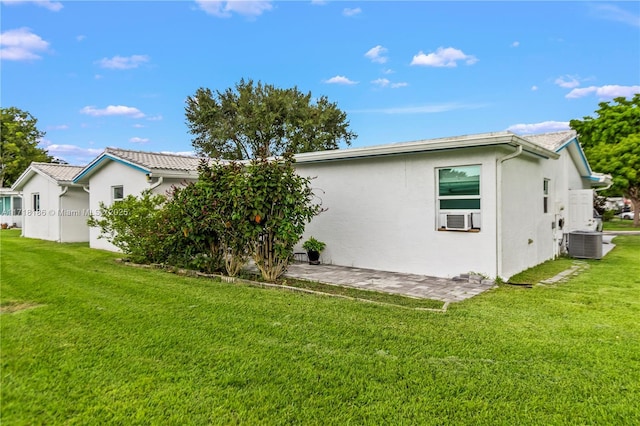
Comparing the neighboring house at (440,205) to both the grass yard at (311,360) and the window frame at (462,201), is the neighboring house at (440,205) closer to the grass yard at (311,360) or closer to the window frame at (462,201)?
the window frame at (462,201)

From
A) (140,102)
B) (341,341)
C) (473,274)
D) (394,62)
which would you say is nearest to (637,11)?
(394,62)

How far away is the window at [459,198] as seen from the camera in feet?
25.9

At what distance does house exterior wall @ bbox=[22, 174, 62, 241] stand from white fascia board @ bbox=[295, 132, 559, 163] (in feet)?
43.0

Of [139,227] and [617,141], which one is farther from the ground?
[617,141]

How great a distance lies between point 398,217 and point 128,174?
372 inches

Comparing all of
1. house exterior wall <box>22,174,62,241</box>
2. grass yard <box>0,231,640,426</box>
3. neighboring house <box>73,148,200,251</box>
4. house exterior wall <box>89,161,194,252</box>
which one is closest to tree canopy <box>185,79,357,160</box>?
house exterior wall <box>22,174,62,241</box>

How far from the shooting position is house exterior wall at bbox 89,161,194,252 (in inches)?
486

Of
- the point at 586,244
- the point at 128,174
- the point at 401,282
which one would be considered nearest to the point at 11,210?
the point at 128,174

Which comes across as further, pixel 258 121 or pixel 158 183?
pixel 258 121

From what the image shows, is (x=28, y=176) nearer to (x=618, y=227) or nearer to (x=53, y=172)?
(x=53, y=172)

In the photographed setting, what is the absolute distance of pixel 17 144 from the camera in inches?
1458

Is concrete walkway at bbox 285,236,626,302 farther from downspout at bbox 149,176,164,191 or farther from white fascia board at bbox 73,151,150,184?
white fascia board at bbox 73,151,150,184

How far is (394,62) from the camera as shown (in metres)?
16.5

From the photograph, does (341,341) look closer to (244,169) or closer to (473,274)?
(473,274)
